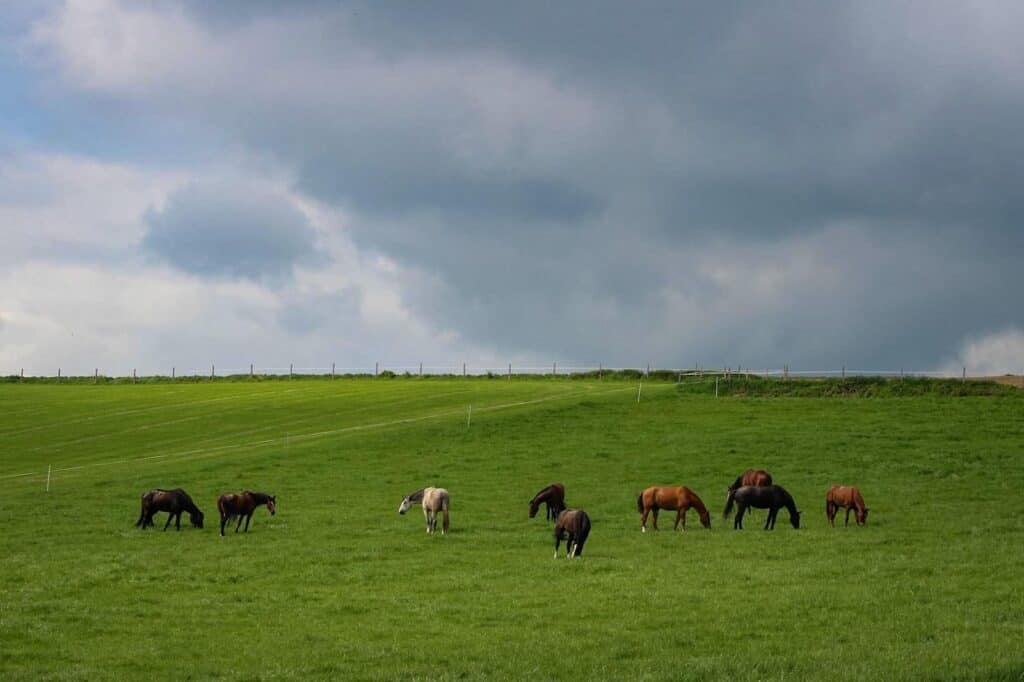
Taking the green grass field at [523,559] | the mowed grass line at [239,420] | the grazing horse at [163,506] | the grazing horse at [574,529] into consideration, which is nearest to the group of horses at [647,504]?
the grazing horse at [163,506]

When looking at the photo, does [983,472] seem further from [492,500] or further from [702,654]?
[702,654]

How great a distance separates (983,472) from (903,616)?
85.1 ft

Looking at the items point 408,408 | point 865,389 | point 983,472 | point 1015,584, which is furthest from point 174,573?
point 865,389

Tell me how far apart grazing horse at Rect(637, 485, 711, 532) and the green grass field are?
0.66 meters

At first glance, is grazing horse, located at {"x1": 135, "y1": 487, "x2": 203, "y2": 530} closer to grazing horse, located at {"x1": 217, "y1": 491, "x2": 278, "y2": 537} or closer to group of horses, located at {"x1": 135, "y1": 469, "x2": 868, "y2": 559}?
group of horses, located at {"x1": 135, "y1": 469, "x2": 868, "y2": 559}

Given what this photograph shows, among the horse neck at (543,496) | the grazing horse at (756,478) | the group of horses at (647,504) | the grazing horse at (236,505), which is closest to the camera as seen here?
the group of horses at (647,504)

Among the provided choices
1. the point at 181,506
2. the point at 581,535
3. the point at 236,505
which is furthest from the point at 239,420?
the point at 581,535

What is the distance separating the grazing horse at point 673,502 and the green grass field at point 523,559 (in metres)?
0.66

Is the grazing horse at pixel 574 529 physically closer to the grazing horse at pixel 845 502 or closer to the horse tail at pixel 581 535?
the horse tail at pixel 581 535

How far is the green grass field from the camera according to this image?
58.7ft

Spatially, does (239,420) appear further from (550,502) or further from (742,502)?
(742,502)

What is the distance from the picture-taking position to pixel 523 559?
26.4 meters

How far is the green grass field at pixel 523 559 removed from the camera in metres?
17.9

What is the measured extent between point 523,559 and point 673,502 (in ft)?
19.4
